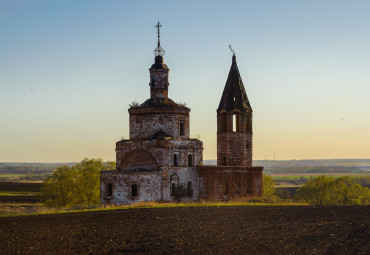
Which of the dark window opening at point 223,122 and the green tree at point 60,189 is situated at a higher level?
the dark window opening at point 223,122

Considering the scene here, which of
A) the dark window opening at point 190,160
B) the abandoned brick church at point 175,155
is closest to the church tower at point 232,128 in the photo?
the abandoned brick church at point 175,155

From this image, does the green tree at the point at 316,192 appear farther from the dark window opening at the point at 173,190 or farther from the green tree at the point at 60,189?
the green tree at the point at 60,189

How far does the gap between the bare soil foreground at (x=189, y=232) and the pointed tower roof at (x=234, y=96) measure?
49.9 feet

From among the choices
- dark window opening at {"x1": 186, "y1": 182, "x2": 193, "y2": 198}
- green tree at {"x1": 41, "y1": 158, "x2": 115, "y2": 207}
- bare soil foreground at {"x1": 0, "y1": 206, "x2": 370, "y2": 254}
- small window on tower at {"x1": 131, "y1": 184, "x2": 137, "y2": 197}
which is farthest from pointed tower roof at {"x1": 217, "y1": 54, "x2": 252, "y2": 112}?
green tree at {"x1": 41, "y1": 158, "x2": 115, "y2": 207}

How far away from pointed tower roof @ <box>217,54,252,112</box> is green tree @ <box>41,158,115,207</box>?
16992 millimetres

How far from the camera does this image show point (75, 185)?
2067 inches

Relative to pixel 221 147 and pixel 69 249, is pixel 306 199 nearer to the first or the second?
pixel 221 147

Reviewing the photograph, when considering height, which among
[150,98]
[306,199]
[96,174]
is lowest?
[306,199]

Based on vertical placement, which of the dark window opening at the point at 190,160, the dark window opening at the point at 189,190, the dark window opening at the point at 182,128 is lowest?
the dark window opening at the point at 189,190

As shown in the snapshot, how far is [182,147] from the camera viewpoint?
40.8 m

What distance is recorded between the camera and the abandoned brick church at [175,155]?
3834 cm

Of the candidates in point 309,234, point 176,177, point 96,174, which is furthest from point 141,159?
point 309,234

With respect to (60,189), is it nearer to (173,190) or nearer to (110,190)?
(110,190)

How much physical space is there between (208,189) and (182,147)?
426 centimetres
